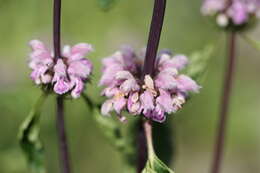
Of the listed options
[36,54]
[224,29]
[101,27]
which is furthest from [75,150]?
[36,54]

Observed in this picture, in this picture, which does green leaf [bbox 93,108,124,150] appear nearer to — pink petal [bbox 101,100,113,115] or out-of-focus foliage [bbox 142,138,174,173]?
pink petal [bbox 101,100,113,115]

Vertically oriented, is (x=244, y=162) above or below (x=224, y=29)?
below

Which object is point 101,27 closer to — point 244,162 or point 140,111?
point 244,162

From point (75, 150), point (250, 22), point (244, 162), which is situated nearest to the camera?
point (250, 22)

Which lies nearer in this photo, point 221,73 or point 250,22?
point 250,22

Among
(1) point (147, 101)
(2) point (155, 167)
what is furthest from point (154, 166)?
(1) point (147, 101)

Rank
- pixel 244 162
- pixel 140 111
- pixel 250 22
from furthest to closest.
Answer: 1. pixel 244 162
2. pixel 250 22
3. pixel 140 111

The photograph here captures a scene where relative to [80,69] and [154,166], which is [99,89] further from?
[154,166]
